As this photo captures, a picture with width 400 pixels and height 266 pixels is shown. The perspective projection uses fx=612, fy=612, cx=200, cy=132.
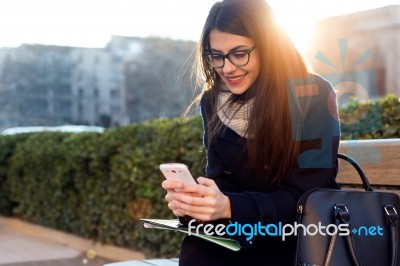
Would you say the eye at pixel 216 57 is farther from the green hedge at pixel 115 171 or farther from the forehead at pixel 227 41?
the green hedge at pixel 115 171

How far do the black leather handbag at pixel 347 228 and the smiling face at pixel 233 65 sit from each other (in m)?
0.49

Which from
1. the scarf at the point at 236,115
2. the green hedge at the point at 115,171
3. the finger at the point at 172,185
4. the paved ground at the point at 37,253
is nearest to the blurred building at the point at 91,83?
the green hedge at the point at 115,171

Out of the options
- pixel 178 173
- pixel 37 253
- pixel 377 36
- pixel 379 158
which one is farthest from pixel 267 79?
pixel 377 36

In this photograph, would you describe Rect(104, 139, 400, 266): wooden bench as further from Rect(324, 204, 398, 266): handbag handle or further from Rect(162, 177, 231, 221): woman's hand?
Rect(162, 177, 231, 221): woman's hand

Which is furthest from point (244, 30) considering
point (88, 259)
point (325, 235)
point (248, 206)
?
point (88, 259)

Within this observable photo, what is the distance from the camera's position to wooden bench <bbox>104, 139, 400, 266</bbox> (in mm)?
2439

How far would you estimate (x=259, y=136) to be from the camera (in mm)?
1997

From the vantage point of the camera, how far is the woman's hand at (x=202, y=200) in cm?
179

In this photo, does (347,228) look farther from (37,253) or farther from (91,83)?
(91,83)

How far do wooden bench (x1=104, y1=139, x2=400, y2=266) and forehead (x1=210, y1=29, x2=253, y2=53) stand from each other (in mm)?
799

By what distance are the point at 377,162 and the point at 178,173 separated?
1.08m

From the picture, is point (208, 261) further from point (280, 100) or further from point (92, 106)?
point (92, 106)

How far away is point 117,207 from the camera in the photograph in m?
6.32

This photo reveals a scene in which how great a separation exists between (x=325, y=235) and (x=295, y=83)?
0.52 meters
